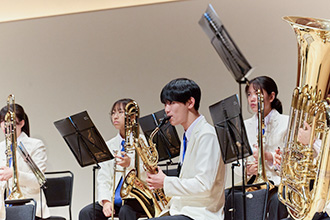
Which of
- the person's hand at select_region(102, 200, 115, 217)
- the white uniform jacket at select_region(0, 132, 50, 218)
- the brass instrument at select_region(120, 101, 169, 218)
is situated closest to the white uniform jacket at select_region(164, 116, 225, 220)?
the brass instrument at select_region(120, 101, 169, 218)

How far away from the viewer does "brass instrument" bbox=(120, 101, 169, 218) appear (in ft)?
11.4

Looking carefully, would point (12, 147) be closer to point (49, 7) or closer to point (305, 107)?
point (305, 107)

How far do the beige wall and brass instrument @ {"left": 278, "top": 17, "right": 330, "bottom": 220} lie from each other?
2783 millimetres

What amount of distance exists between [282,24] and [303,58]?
9.48 feet

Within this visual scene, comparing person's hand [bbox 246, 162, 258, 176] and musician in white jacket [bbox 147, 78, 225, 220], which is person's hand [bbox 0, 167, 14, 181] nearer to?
musician in white jacket [bbox 147, 78, 225, 220]

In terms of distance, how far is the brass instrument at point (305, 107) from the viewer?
2291mm

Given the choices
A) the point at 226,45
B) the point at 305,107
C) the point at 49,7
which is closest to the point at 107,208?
the point at 226,45

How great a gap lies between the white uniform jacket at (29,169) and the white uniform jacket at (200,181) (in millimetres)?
1636

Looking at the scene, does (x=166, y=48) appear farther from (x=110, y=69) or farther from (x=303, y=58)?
(x=303, y=58)

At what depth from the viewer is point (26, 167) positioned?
14.5ft

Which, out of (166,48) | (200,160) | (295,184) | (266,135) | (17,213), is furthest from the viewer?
(166,48)

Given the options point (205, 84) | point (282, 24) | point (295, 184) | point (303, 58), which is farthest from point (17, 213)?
point (282, 24)

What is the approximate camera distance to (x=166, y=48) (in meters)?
5.73

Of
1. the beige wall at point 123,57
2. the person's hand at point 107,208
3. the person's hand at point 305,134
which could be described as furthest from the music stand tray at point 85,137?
the beige wall at point 123,57
